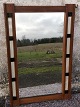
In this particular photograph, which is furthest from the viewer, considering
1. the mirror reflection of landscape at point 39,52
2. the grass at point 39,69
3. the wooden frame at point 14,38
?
the grass at point 39,69

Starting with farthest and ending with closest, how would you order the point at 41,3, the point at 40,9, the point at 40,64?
1. the point at 40,64
2. the point at 41,3
3. the point at 40,9

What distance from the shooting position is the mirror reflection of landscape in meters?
2.56

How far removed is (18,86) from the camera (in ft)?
9.02

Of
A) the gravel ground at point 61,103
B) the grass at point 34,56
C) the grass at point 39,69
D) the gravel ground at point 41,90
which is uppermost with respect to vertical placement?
the grass at point 34,56

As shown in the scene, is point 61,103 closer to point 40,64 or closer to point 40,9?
point 40,64

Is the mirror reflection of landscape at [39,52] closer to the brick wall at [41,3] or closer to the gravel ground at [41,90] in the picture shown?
the gravel ground at [41,90]

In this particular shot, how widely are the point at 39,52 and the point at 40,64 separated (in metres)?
0.19

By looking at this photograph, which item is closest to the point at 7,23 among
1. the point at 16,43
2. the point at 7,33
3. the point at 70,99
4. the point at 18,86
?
the point at 7,33

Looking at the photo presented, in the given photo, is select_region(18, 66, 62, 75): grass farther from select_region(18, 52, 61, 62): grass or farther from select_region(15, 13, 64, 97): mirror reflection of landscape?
select_region(18, 52, 61, 62): grass

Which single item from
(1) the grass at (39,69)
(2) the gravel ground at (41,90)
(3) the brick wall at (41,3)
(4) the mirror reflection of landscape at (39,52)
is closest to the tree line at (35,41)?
(4) the mirror reflection of landscape at (39,52)

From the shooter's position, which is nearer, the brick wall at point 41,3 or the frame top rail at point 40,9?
the frame top rail at point 40,9

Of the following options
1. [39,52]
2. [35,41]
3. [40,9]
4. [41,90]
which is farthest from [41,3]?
[41,90]

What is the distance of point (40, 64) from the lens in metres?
2.75

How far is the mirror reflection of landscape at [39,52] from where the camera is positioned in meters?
2.56
